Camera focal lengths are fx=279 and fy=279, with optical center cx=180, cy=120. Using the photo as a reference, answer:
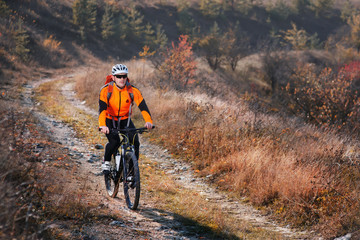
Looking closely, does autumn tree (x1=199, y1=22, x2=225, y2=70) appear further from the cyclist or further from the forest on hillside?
the cyclist

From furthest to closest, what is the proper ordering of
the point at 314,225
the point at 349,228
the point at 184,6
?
the point at 184,6 < the point at 314,225 < the point at 349,228

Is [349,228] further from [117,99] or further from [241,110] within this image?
[241,110]

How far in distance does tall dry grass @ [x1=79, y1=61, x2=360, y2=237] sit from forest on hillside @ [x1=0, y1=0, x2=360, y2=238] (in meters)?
0.03

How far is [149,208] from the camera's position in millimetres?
5121

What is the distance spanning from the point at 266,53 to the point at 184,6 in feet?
103

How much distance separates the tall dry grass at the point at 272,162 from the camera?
4.86m

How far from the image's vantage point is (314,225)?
15.3 feet

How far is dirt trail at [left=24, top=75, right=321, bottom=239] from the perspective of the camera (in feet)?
13.1

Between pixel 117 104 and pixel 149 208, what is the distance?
199 cm

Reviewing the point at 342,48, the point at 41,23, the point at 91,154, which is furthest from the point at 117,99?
the point at 342,48

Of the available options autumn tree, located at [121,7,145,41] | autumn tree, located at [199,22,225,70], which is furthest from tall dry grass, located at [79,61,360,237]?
autumn tree, located at [121,7,145,41]

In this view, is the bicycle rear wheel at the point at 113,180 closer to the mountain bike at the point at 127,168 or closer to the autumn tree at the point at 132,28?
the mountain bike at the point at 127,168

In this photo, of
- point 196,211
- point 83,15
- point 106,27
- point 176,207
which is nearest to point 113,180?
point 176,207

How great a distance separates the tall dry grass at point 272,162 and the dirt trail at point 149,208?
0.34 meters
